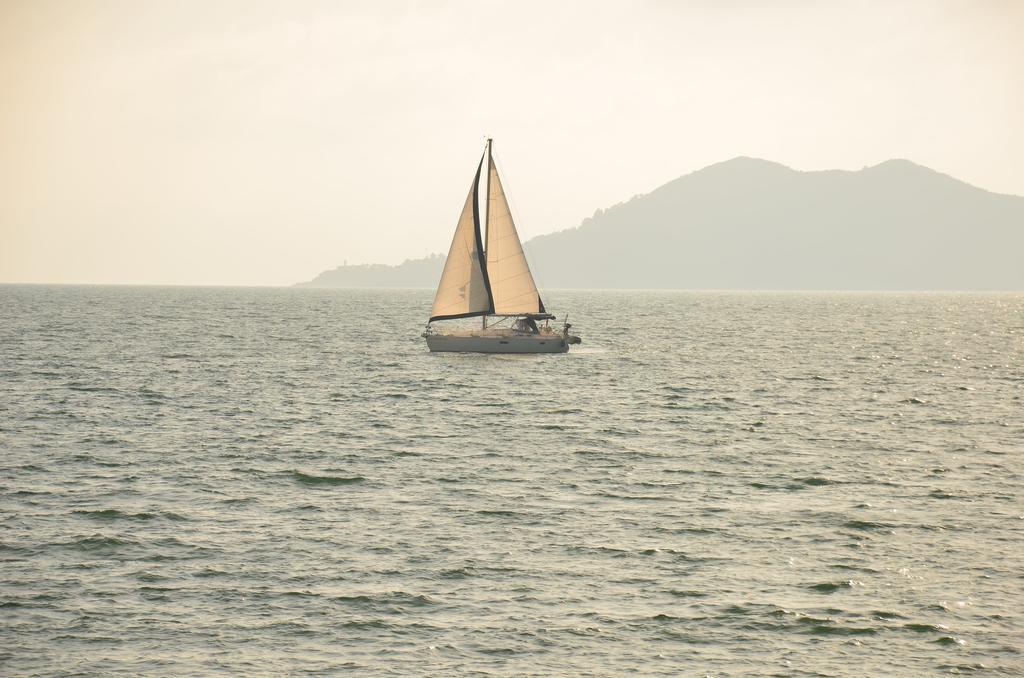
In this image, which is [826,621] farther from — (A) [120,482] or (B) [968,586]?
(A) [120,482]

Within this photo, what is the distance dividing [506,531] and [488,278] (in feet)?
161

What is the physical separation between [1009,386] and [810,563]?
45.5 meters

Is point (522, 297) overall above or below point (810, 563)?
above

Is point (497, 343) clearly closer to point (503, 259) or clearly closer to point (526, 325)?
point (526, 325)

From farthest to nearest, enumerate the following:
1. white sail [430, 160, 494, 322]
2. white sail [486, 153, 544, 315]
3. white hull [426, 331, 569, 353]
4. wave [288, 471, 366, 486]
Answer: white sail [486, 153, 544, 315], white sail [430, 160, 494, 322], white hull [426, 331, 569, 353], wave [288, 471, 366, 486]

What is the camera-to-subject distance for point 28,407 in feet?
159

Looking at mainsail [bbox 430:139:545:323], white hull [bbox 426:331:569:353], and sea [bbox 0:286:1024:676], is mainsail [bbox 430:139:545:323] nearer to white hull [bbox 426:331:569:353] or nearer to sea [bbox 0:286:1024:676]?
white hull [bbox 426:331:569:353]

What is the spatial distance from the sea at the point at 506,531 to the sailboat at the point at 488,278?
56.2ft

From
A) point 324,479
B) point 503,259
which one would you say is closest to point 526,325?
point 503,259

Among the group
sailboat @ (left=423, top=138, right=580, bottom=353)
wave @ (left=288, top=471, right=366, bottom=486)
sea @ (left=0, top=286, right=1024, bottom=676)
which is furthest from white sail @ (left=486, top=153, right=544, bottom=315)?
wave @ (left=288, top=471, right=366, bottom=486)

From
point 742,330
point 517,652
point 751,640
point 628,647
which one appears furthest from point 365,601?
point 742,330

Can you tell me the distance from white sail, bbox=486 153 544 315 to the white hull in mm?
2056

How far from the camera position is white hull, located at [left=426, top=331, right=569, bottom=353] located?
2928 inches

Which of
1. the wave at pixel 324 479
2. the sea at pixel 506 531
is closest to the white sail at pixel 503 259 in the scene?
the sea at pixel 506 531
